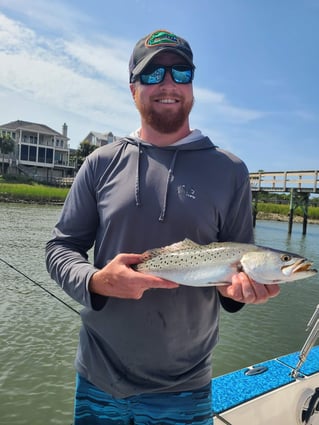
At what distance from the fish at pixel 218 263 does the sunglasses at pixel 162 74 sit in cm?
93

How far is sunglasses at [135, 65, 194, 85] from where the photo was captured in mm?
2172

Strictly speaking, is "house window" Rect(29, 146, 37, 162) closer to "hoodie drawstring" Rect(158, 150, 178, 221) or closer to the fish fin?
"hoodie drawstring" Rect(158, 150, 178, 221)

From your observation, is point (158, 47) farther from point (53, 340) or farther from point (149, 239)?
point (53, 340)

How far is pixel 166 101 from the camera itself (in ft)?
7.11

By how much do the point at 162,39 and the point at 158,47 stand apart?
5 cm

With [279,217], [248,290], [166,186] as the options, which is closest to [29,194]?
[279,217]

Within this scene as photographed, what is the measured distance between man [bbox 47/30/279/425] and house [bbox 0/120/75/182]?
70.3 meters

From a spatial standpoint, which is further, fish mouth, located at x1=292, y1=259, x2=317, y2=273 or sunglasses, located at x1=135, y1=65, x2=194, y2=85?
sunglasses, located at x1=135, y1=65, x2=194, y2=85

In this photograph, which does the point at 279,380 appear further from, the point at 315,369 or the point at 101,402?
the point at 101,402

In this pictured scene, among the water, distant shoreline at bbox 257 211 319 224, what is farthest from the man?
distant shoreline at bbox 257 211 319 224

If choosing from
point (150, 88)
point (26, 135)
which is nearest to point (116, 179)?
point (150, 88)

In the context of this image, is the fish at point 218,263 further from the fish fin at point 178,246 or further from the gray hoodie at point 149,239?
the gray hoodie at point 149,239

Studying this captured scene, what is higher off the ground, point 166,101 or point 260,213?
point 166,101

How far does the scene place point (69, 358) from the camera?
289 inches
